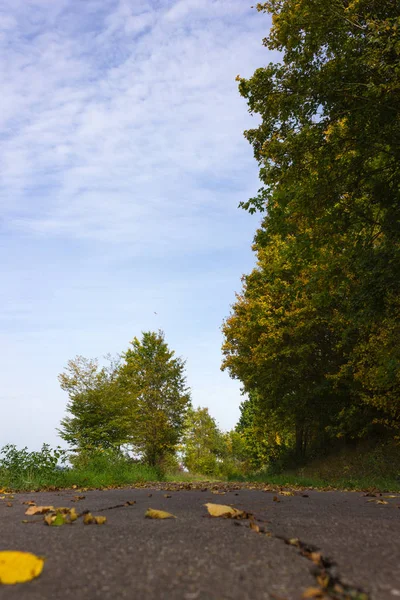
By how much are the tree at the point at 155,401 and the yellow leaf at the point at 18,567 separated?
26091mm

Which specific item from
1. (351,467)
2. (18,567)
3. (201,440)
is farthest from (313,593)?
(201,440)

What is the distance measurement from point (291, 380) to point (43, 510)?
1624 cm

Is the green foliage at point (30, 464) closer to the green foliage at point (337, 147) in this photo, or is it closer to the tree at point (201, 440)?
Answer: the green foliage at point (337, 147)

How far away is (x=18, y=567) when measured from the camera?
1789 millimetres

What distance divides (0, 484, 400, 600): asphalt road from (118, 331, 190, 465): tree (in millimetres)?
25151

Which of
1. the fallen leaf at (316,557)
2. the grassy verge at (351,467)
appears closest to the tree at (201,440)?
the grassy verge at (351,467)

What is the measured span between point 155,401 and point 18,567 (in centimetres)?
2951

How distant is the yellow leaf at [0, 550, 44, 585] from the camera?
1.72 meters

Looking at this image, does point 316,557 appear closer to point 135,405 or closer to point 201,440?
point 135,405

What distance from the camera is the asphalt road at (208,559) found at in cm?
162

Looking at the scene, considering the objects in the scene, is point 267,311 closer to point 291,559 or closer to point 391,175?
point 391,175

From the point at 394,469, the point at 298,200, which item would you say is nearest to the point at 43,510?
Result: the point at 298,200

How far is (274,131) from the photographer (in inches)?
380

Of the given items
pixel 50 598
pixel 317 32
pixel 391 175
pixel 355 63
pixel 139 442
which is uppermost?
pixel 317 32
